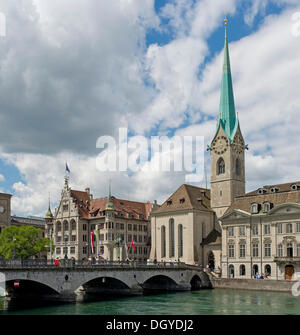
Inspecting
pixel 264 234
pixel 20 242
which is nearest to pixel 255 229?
pixel 264 234

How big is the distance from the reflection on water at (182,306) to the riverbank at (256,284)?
3426 millimetres

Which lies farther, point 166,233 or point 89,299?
point 166,233

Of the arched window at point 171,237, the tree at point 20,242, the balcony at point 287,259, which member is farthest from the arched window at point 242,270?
the tree at point 20,242

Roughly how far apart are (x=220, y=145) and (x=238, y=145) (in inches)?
139

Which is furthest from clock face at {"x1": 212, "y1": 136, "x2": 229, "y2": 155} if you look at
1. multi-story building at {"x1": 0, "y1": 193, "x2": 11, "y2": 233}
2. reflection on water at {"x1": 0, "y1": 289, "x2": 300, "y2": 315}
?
multi-story building at {"x1": 0, "y1": 193, "x2": 11, "y2": 233}

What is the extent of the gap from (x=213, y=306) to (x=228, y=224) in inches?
1184

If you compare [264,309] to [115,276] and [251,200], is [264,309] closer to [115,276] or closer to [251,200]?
[115,276]

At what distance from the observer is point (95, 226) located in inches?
4203

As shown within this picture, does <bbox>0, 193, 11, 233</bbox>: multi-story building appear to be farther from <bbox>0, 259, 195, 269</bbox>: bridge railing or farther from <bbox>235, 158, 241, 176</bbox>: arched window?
<bbox>235, 158, 241, 176</bbox>: arched window

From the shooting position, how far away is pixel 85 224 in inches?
4240

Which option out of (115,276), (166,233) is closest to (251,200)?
(166,233)

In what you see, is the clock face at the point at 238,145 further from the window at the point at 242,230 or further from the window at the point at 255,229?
the window at the point at 255,229

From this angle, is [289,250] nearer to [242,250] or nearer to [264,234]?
[264,234]

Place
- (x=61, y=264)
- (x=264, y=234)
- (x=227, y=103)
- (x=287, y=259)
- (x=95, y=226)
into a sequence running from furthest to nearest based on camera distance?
1. (x=95, y=226)
2. (x=227, y=103)
3. (x=264, y=234)
4. (x=287, y=259)
5. (x=61, y=264)
